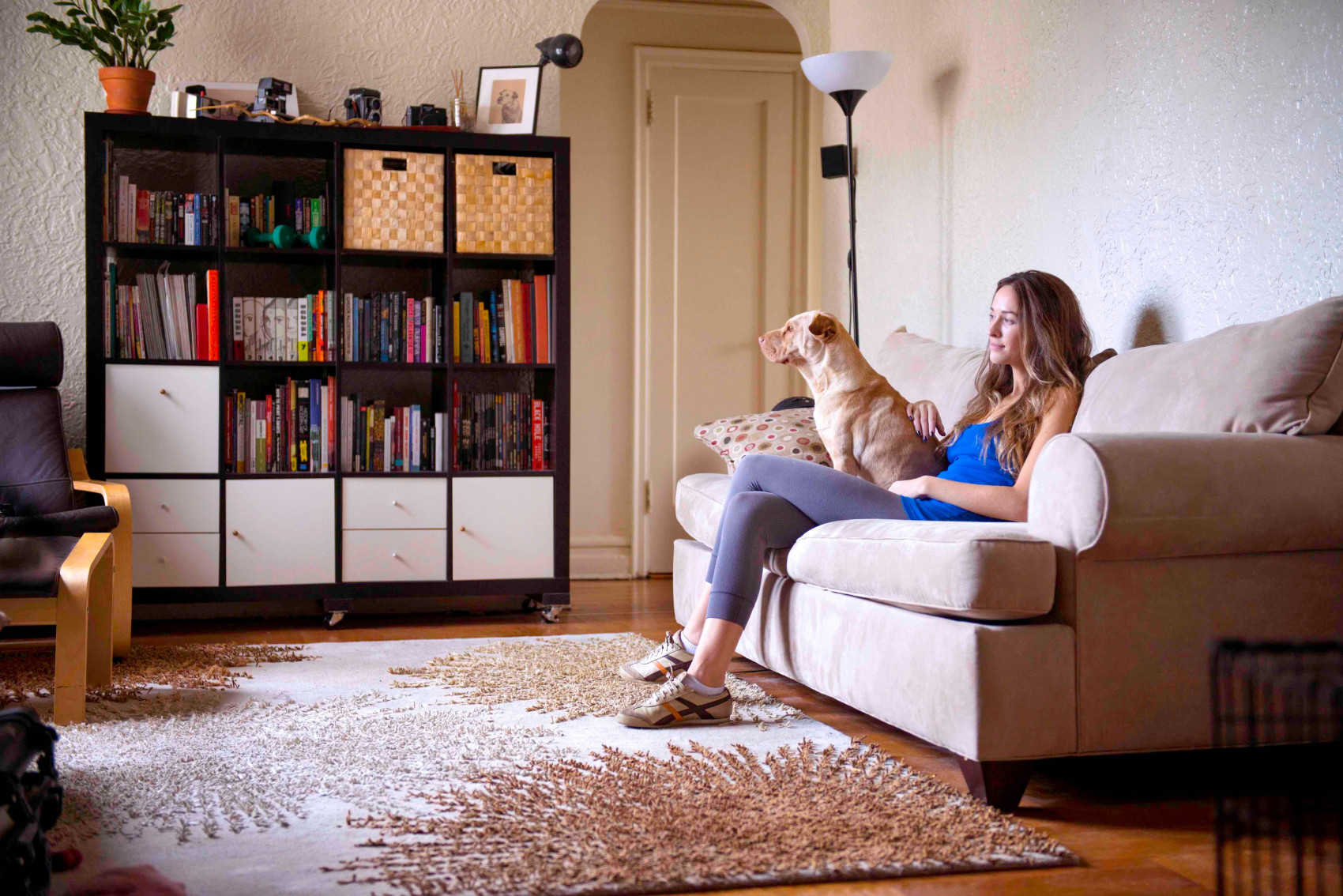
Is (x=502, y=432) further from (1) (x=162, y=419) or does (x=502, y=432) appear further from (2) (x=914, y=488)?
(2) (x=914, y=488)

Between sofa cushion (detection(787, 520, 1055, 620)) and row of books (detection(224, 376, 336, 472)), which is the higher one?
row of books (detection(224, 376, 336, 472))

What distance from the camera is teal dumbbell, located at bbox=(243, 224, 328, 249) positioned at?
3.76 m

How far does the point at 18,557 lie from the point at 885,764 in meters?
1.85

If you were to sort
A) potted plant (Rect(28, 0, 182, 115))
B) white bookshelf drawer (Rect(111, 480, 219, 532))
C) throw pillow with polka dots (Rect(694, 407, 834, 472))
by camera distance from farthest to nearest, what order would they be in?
white bookshelf drawer (Rect(111, 480, 219, 532)) < potted plant (Rect(28, 0, 182, 115)) < throw pillow with polka dots (Rect(694, 407, 834, 472))

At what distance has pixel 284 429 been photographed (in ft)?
12.5

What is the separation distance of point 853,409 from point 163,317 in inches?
90.7

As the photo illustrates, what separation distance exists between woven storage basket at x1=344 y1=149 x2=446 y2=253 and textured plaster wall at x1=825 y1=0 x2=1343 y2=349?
4.97 feet

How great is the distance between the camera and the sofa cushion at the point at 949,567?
5.79 ft

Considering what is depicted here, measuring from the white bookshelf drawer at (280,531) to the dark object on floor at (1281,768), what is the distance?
2765mm

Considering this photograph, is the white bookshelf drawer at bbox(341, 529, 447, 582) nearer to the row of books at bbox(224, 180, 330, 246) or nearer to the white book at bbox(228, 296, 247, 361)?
the white book at bbox(228, 296, 247, 361)

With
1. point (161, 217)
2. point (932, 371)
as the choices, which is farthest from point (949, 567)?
point (161, 217)

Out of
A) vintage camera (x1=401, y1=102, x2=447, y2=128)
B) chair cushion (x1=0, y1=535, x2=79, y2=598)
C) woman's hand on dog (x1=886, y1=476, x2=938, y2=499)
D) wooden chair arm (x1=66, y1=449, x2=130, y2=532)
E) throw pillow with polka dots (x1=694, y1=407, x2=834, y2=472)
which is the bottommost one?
chair cushion (x1=0, y1=535, x2=79, y2=598)

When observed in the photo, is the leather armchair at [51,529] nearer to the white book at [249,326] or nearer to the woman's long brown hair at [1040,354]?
the white book at [249,326]

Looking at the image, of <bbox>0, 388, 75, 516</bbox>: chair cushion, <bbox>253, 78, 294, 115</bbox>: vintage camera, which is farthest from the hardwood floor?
<bbox>253, 78, 294, 115</bbox>: vintage camera
